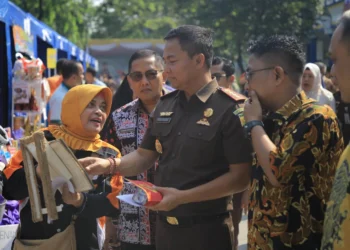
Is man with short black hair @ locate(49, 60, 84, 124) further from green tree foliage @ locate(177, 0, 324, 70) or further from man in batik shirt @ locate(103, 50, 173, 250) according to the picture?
green tree foliage @ locate(177, 0, 324, 70)

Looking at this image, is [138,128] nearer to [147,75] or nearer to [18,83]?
[147,75]

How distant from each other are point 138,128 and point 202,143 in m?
1.18

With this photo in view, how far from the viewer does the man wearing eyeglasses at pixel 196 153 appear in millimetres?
3350

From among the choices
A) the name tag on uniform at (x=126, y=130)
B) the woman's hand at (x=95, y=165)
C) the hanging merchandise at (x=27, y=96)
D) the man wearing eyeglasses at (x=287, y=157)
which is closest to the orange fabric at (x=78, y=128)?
the woman's hand at (x=95, y=165)

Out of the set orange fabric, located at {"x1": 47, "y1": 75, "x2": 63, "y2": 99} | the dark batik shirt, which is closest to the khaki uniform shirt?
the dark batik shirt

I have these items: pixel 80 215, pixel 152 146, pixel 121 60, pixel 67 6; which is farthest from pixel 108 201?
pixel 121 60

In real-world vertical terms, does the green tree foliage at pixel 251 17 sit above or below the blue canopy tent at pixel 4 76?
above

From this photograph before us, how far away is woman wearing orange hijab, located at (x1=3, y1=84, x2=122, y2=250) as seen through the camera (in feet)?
11.9

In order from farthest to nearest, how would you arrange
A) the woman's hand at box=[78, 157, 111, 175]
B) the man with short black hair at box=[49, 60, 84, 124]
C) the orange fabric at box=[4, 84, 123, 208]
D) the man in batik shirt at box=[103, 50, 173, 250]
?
the man with short black hair at box=[49, 60, 84, 124] → the man in batik shirt at box=[103, 50, 173, 250] → the orange fabric at box=[4, 84, 123, 208] → the woman's hand at box=[78, 157, 111, 175]

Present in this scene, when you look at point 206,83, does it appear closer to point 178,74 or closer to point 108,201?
point 178,74

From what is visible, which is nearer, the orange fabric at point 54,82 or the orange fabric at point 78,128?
the orange fabric at point 78,128

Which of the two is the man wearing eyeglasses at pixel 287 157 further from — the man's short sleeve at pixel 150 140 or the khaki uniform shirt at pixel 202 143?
the man's short sleeve at pixel 150 140

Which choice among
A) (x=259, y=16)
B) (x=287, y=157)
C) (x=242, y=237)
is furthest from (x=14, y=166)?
(x=259, y=16)

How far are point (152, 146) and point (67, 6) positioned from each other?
1534 cm
